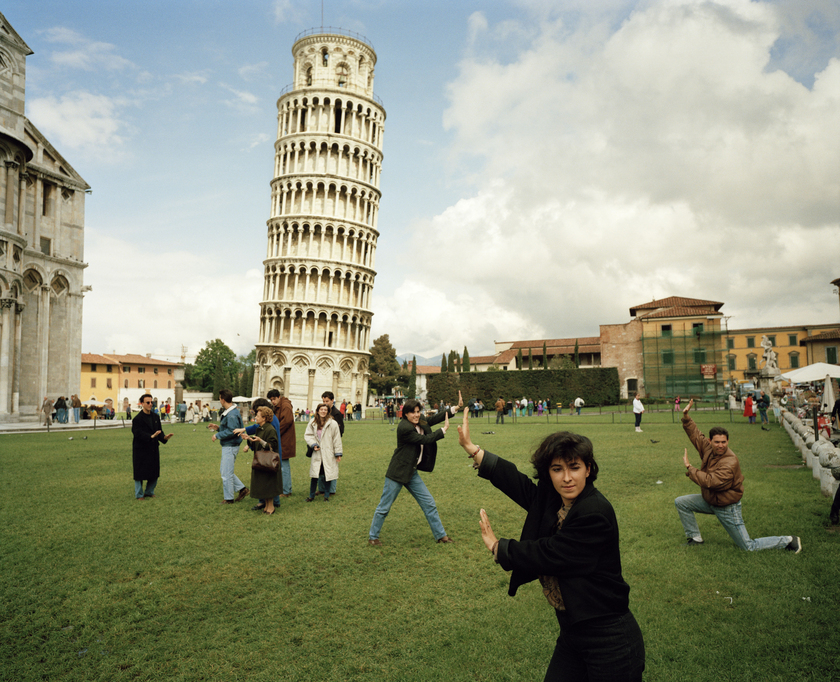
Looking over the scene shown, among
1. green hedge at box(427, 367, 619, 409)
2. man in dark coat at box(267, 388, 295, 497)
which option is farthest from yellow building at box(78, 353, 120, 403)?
man in dark coat at box(267, 388, 295, 497)

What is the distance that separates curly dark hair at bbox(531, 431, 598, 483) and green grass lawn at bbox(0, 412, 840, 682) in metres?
0.50

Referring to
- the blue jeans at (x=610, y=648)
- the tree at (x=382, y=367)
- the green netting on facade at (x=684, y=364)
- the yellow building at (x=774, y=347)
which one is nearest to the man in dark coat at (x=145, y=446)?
the blue jeans at (x=610, y=648)

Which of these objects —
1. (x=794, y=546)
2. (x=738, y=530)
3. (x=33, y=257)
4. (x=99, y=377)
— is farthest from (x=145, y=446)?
(x=99, y=377)

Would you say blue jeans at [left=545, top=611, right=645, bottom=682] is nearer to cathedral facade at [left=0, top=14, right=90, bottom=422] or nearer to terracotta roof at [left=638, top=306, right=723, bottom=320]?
cathedral facade at [left=0, top=14, right=90, bottom=422]

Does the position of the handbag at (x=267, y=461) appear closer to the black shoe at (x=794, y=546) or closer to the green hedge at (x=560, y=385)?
the black shoe at (x=794, y=546)

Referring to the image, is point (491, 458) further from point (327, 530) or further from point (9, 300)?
point (9, 300)

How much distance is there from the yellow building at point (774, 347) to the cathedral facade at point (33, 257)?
247ft

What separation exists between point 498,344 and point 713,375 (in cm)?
6001

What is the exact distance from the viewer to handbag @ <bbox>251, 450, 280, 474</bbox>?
31.4ft

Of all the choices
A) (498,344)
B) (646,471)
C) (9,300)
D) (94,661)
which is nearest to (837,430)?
(646,471)

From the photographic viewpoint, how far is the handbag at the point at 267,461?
9.59 m

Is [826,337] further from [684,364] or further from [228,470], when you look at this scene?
[228,470]

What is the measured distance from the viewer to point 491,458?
10.5ft

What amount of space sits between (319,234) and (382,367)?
30.7 metres
